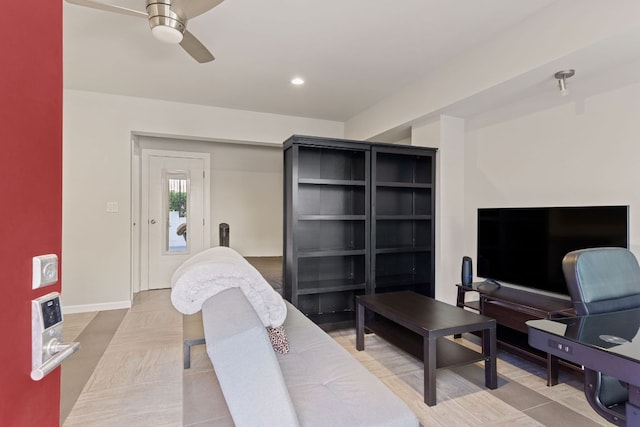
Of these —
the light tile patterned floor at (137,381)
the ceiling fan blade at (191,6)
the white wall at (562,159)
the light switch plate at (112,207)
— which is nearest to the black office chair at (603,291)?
the white wall at (562,159)

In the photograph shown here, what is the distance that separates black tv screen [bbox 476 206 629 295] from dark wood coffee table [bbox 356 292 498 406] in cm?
76

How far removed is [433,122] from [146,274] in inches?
178

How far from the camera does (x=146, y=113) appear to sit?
13.1 ft

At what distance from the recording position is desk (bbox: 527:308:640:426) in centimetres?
97

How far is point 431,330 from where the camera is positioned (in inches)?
80.2

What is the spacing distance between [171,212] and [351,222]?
3001 millimetres

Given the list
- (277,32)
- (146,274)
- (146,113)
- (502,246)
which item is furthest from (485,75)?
(146,274)

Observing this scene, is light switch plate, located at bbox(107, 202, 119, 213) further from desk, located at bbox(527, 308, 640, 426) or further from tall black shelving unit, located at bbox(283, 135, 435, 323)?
desk, located at bbox(527, 308, 640, 426)

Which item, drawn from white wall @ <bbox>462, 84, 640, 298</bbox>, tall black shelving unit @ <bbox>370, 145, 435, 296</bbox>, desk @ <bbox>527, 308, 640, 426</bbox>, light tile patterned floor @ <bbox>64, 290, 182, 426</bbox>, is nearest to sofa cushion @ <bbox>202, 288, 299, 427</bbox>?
desk @ <bbox>527, 308, 640, 426</bbox>

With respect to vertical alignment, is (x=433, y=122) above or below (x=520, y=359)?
above

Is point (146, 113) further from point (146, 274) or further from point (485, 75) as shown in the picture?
point (485, 75)

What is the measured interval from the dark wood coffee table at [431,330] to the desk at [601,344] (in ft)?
2.92

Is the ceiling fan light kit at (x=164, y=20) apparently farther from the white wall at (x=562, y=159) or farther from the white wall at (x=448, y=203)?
the white wall at (x=562, y=159)

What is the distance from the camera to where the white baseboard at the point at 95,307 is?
382cm
